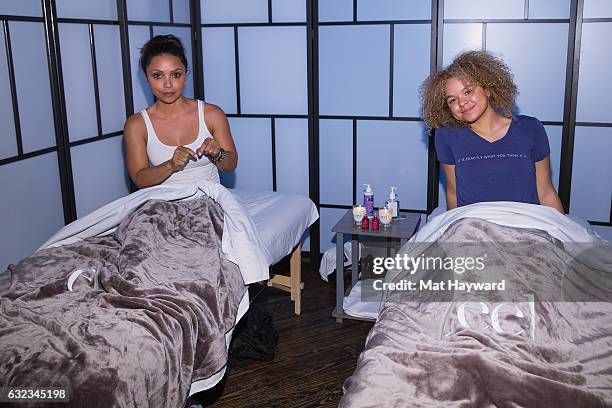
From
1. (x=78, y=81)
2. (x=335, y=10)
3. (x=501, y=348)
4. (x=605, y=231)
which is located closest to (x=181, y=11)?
(x=335, y=10)

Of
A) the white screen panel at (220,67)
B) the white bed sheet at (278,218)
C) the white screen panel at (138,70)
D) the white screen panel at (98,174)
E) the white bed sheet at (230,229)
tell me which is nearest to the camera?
the white bed sheet at (230,229)

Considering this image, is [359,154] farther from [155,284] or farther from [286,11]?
[155,284]

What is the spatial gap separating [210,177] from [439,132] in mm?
965

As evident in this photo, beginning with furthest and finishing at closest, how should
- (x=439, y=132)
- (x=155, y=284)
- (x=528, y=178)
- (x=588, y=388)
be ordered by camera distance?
(x=439, y=132) < (x=528, y=178) < (x=155, y=284) < (x=588, y=388)

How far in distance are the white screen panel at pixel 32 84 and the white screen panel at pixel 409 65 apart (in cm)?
178

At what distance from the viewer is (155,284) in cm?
189

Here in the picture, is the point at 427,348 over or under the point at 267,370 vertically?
over

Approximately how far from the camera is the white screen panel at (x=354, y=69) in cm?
344

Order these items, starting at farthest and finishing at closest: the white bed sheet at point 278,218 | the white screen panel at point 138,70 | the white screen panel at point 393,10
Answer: the white screen panel at point 393,10 → the white screen panel at point 138,70 → the white bed sheet at point 278,218

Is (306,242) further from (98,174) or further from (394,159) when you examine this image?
(98,174)

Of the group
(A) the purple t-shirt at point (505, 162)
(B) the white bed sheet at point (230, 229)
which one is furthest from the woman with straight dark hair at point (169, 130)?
(A) the purple t-shirt at point (505, 162)

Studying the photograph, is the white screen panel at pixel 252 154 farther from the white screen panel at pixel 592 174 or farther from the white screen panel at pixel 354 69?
the white screen panel at pixel 592 174

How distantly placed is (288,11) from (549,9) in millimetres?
1394

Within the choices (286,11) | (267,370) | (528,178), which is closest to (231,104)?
(286,11)
